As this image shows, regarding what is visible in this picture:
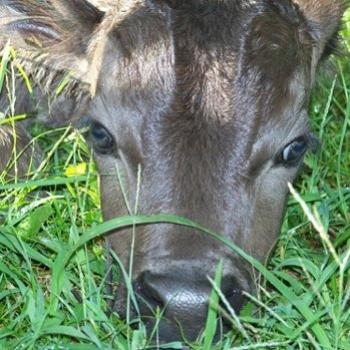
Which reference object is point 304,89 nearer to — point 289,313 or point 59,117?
point 289,313

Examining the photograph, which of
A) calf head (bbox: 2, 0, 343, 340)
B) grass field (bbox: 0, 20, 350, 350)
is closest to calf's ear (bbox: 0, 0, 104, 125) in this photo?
calf head (bbox: 2, 0, 343, 340)

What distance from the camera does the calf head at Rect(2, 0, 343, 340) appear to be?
4.81 meters

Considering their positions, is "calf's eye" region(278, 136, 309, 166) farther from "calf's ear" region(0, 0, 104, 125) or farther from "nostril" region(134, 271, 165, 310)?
"calf's ear" region(0, 0, 104, 125)

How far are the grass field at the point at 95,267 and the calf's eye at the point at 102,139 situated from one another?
1.18 feet

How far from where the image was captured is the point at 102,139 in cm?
533

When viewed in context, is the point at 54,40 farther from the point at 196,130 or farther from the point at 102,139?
the point at 196,130

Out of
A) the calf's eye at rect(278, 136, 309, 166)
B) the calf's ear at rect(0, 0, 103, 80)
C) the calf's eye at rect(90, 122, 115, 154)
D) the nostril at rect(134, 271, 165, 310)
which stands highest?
the calf's ear at rect(0, 0, 103, 80)

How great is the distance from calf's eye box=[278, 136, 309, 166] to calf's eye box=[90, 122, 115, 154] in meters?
0.73

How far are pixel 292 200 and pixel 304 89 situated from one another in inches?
36.0

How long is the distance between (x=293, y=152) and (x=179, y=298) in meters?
1.03

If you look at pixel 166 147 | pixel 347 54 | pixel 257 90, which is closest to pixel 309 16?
pixel 347 54

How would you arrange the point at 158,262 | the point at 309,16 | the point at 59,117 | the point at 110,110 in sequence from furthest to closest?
the point at 59,117 → the point at 309,16 → the point at 110,110 → the point at 158,262

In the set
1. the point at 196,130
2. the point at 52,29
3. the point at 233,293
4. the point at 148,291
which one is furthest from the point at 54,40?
the point at 233,293

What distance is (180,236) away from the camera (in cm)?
482
